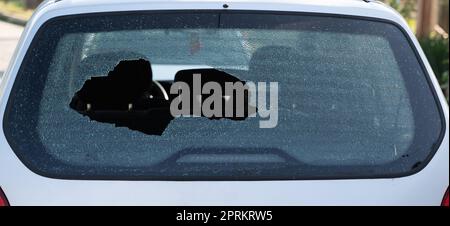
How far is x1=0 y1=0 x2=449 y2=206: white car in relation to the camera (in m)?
2.91

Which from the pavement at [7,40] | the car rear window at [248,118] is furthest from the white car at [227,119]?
the pavement at [7,40]

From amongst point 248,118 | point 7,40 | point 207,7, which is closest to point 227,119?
point 248,118

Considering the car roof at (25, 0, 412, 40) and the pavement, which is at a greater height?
the car roof at (25, 0, 412, 40)

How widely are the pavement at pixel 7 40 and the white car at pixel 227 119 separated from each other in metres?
11.8

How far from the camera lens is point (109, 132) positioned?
120 inches

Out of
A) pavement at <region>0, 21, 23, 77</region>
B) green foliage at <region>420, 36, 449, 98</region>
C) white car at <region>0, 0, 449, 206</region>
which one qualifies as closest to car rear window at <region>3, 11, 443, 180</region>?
white car at <region>0, 0, 449, 206</region>

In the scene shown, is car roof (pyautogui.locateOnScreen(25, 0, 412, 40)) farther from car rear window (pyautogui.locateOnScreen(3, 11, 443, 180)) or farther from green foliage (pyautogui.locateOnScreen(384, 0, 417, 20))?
green foliage (pyautogui.locateOnScreen(384, 0, 417, 20))

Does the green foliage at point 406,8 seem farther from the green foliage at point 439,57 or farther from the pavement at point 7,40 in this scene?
the pavement at point 7,40

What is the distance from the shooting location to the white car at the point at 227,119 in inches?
114

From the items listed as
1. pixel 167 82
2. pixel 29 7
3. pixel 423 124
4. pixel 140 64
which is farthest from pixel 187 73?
pixel 29 7

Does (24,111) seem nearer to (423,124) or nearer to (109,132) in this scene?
(109,132)

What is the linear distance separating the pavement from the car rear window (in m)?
11.8
